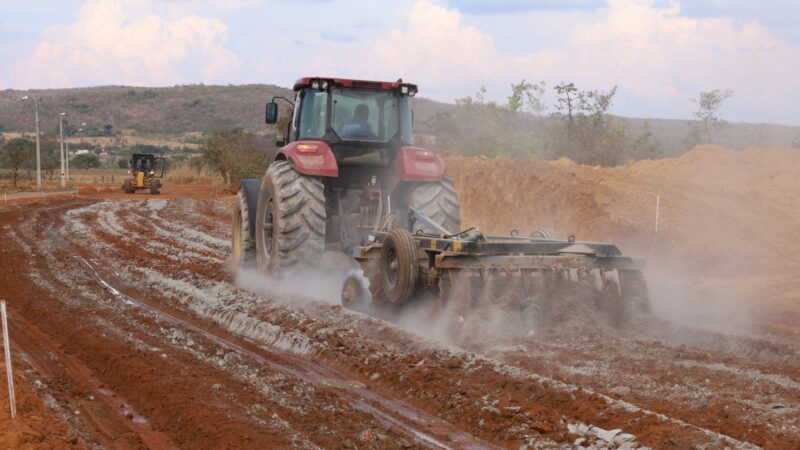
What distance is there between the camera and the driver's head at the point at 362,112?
11812 mm

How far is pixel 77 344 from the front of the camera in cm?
917

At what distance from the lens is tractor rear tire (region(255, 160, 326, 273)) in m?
11.2

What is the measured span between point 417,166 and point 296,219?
→ 65.4 inches

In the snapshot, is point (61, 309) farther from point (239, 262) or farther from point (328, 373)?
point (328, 373)

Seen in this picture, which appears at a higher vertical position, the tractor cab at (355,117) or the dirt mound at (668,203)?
the tractor cab at (355,117)

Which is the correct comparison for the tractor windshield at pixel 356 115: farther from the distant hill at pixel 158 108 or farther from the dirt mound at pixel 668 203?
the distant hill at pixel 158 108

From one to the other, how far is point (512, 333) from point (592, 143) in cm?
2568

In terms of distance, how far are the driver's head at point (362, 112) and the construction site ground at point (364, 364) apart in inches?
78.6

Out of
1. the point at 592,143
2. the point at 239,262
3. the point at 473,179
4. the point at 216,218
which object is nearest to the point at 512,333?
the point at 239,262

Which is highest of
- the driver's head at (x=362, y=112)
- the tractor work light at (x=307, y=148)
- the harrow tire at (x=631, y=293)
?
the driver's head at (x=362, y=112)

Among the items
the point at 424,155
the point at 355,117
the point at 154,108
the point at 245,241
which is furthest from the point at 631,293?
the point at 154,108

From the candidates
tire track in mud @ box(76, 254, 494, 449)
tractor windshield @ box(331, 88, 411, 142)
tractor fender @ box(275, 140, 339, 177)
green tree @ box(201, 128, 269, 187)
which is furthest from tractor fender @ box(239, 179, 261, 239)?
green tree @ box(201, 128, 269, 187)

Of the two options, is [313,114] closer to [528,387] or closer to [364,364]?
[364,364]

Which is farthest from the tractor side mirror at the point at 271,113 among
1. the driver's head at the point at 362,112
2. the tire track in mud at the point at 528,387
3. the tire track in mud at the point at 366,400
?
the tire track in mud at the point at 528,387
